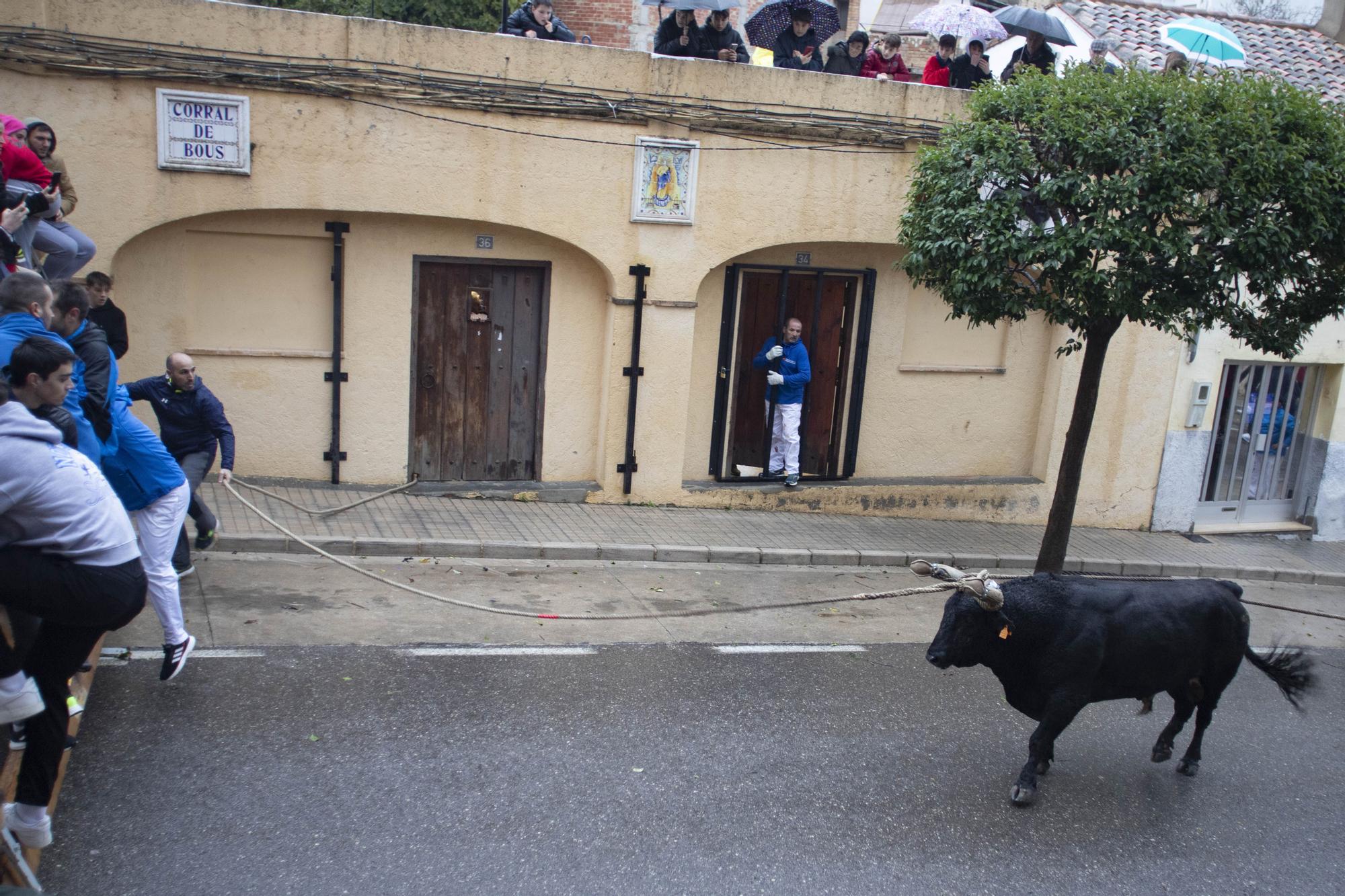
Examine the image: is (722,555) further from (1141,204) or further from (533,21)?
(533,21)

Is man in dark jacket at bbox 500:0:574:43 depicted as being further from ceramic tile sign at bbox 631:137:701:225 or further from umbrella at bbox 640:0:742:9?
ceramic tile sign at bbox 631:137:701:225

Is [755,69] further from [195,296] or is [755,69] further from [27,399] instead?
[27,399]

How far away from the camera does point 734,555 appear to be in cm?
1066

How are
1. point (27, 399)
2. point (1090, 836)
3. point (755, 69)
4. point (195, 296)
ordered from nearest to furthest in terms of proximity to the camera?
point (27, 399) → point (1090, 836) → point (195, 296) → point (755, 69)

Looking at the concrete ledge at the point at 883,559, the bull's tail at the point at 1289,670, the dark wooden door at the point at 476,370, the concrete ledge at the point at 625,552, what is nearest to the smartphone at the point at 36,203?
the dark wooden door at the point at 476,370

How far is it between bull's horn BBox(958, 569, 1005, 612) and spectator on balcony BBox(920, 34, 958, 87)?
8.75 metres

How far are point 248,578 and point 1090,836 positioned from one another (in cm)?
622

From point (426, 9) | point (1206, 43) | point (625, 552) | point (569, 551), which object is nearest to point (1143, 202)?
point (625, 552)

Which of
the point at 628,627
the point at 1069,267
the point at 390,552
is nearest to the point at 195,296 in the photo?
the point at 390,552

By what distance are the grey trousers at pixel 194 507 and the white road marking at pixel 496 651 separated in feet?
6.51

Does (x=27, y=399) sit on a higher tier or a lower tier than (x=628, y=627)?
higher

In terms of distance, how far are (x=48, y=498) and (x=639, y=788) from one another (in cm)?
314

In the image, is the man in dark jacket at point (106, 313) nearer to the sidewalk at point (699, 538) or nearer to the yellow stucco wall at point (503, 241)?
the yellow stucco wall at point (503, 241)

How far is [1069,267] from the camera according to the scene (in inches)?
365
